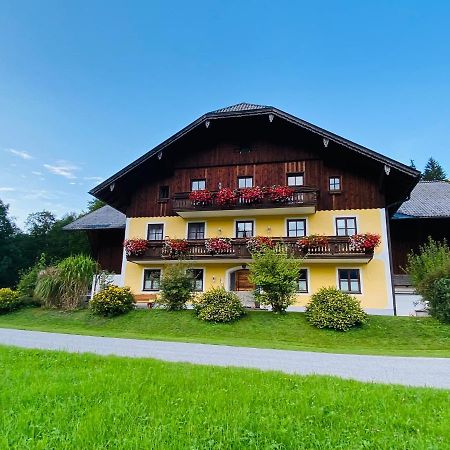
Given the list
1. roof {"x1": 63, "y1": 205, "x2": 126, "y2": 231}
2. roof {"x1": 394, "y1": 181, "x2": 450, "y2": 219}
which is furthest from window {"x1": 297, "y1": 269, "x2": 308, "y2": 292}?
roof {"x1": 63, "y1": 205, "x2": 126, "y2": 231}

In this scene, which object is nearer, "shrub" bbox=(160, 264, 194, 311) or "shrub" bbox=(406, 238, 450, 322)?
"shrub" bbox=(406, 238, 450, 322)

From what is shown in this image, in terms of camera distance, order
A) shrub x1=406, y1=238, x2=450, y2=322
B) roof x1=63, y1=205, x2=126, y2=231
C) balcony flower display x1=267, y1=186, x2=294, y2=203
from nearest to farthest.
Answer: shrub x1=406, y1=238, x2=450, y2=322 → balcony flower display x1=267, y1=186, x2=294, y2=203 → roof x1=63, y1=205, x2=126, y2=231

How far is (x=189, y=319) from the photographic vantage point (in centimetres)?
1576

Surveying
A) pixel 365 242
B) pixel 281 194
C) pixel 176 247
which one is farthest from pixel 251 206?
pixel 365 242

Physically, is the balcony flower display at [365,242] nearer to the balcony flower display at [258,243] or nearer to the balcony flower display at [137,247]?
the balcony flower display at [258,243]

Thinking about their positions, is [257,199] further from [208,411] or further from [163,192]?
[208,411]

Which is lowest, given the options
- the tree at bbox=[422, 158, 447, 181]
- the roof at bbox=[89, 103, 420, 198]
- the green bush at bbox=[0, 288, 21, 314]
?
the green bush at bbox=[0, 288, 21, 314]

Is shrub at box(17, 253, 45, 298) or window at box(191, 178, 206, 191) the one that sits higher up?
window at box(191, 178, 206, 191)

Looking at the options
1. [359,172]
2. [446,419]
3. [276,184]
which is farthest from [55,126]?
[446,419]

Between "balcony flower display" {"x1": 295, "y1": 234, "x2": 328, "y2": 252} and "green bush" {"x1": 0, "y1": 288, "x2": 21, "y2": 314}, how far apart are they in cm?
1583

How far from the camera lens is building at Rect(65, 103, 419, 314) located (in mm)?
19578

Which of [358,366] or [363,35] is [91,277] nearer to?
[358,366]

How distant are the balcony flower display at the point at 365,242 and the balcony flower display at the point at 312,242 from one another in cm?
141

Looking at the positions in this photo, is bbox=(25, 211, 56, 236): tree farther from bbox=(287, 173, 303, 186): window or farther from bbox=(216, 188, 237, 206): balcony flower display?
bbox=(287, 173, 303, 186): window
